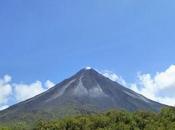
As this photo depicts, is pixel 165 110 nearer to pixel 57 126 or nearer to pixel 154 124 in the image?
pixel 154 124

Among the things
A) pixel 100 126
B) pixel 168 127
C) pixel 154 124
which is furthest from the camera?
pixel 100 126

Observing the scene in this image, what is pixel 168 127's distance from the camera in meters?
136

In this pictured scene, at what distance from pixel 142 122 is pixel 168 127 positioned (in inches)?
776

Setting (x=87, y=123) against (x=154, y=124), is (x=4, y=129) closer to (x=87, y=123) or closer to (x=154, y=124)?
(x=87, y=123)

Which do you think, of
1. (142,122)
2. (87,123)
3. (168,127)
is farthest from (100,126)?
(168,127)

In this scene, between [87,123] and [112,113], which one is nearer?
[87,123]

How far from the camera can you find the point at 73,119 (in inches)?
6270

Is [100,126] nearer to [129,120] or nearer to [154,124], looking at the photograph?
[129,120]

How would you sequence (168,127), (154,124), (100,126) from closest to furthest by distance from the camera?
(168,127) → (154,124) → (100,126)

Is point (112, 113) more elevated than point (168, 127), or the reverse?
point (112, 113)

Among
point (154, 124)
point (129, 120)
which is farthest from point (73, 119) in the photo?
point (154, 124)

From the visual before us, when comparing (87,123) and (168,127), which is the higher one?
(87,123)

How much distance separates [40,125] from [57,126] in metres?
6.74

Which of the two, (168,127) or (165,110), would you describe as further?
(165,110)
